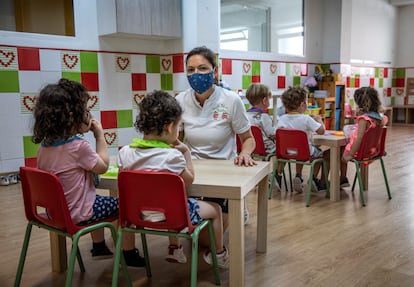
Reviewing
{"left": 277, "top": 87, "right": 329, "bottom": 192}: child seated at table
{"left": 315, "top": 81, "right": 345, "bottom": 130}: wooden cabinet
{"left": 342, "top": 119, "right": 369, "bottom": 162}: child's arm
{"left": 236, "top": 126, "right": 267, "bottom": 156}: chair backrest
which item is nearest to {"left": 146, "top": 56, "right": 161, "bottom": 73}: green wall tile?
{"left": 236, "top": 126, "right": 267, "bottom": 156}: chair backrest

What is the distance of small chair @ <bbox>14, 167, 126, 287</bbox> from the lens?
1.53 metres

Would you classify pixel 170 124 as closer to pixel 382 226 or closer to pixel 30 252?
pixel 30 252

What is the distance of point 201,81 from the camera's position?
2.14 meters

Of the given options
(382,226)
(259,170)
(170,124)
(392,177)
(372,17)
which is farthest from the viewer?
(372,17)

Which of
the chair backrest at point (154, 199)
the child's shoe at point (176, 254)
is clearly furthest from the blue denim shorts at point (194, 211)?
the child's shoe at point (176, 254)

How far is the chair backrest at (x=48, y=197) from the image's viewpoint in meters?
1.53

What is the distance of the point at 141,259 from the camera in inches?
82.8

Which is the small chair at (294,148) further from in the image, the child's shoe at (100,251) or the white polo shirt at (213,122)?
the child's shoe at (100,251)

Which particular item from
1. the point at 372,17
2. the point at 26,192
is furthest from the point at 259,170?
the point at 372,17

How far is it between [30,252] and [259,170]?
1358 millimetres

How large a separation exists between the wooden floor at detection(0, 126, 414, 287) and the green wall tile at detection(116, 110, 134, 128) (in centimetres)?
132

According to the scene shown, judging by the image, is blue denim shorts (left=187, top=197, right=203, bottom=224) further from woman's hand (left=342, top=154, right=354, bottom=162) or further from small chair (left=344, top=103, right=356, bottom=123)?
small chair (left=344, top=103, right=356, bottom=123)

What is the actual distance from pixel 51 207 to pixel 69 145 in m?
0.25

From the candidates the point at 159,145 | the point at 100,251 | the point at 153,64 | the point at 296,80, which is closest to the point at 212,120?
the point at 159,145
